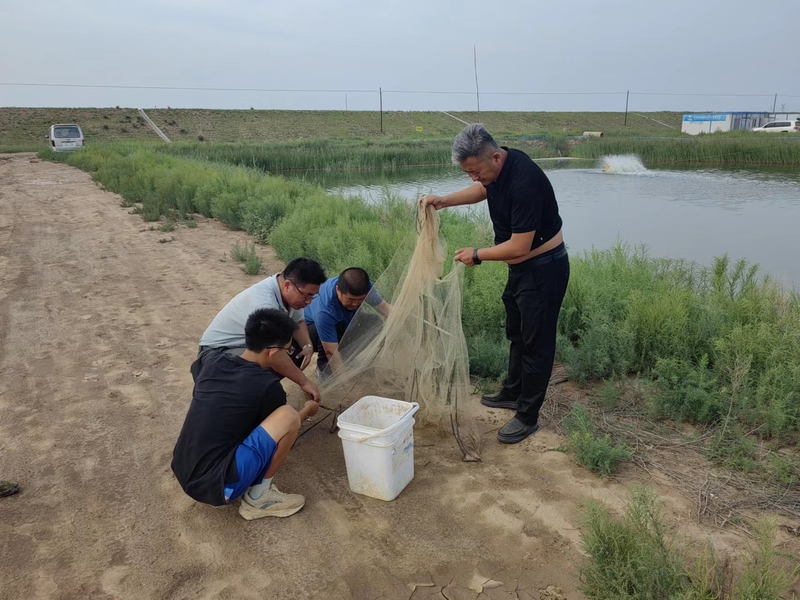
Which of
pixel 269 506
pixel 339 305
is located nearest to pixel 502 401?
pixel 339 305

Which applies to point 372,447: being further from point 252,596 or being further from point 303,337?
point 303,337

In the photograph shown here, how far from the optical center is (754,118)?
41.6 m

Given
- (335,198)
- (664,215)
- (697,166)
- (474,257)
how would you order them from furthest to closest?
(697,166) < (664,215) < (335,198) < (474,257)

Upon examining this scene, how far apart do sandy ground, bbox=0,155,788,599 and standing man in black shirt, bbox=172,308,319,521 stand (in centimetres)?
23

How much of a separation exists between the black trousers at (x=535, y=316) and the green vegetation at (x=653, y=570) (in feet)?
3.33

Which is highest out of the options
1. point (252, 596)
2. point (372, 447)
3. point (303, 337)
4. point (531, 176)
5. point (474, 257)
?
point (531, 176)

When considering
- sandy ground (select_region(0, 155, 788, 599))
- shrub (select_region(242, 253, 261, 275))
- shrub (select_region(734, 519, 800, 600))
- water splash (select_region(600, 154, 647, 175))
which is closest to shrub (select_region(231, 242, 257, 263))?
shrub (select_region(242, 253, 261, 275))

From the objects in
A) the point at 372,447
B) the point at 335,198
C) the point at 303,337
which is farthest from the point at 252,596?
the point at 335,198

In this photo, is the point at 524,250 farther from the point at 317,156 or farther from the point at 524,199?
the point at 317,156

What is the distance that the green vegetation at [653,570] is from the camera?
1.77 metres

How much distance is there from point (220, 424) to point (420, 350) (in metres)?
1.24

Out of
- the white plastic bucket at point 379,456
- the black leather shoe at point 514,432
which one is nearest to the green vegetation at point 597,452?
the black leather shoe at point 514,432

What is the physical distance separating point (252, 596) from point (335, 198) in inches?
317

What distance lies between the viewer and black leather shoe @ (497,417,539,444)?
10.2 feet
